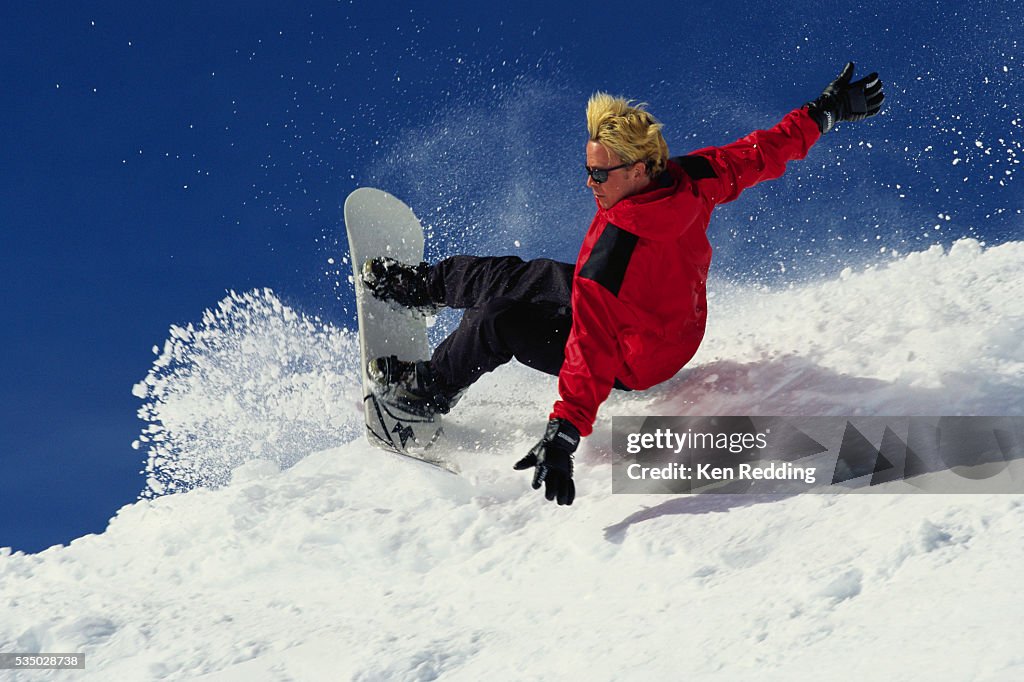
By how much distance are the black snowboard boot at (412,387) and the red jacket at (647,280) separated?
3.36 feet

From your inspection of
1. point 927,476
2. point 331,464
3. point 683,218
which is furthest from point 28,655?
point 927,476

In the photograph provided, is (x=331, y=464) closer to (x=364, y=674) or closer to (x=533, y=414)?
(x=533, y=414)

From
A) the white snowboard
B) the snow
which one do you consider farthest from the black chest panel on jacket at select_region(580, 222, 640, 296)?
the white snowboard

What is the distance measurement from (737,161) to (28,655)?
129 inches

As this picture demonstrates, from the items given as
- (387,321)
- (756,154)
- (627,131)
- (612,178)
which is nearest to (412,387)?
(387,321)

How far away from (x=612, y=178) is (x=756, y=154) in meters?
0.90

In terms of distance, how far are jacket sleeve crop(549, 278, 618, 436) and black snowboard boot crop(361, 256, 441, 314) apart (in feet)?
4.93

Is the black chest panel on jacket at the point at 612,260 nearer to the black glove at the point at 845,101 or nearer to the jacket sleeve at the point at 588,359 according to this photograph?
the jacket sleeve at the point at 588,359

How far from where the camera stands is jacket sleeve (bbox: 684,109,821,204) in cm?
355

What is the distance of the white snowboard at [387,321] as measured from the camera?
4195 mm

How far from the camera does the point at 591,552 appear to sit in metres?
2.81

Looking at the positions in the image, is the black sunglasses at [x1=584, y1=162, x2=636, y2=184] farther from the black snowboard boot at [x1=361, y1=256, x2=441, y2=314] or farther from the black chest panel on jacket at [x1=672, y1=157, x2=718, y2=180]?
the black snowboard boot at [x1=361, y1=256, x2=441, y2=314]

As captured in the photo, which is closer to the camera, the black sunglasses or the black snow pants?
Result: the black sunglasses

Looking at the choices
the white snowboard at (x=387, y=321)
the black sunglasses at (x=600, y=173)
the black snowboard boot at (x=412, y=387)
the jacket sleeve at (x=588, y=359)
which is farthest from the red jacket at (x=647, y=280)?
the white snowboard at (x=387, y=321)
